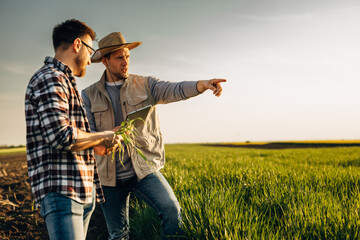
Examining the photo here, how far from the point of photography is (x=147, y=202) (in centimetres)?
269

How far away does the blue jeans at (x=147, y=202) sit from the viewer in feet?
8.36

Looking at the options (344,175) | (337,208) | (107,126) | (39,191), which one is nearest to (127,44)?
(107,126)

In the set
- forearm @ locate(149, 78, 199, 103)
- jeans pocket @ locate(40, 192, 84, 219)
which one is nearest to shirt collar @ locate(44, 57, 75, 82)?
jeans pocket @ locate(40, 192, 84, 219)

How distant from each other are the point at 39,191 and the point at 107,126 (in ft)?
4.65

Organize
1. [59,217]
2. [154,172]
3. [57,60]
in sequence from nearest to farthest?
[59,217] < [57,60] < [154,172]

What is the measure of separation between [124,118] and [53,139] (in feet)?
4.80

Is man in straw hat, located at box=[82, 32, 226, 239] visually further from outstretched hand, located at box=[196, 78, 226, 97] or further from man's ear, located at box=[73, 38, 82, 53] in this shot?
man's ear, located at box=[73, 38, 82, 53]

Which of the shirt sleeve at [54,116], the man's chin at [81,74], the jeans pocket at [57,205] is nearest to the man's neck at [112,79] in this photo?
the man's chin at [81,74]

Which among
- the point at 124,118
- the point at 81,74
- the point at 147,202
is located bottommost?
the point at 147,202

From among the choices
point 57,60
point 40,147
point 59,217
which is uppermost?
point 57,60

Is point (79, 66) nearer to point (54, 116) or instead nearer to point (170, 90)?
point (54, 116)

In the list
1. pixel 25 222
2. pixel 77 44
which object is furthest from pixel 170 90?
pixel 25 222

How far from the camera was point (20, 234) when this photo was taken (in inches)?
179

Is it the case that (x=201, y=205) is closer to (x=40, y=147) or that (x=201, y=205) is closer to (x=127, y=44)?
(x=40, y=147)
